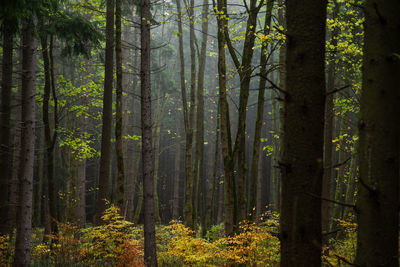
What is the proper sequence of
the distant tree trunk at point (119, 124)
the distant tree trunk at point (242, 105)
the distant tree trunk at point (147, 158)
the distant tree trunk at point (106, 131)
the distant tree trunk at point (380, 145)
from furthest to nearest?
the distant tree trunk at point (106, 131) < the distant tree trunk at point (119, 124) < the distant tree trunk at point (242, 105) < the distant tree trunk at point (147, 158) < the distant tree trunk at point (380, 145)

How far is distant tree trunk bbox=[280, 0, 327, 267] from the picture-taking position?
2.16 metres

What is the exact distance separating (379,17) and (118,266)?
7.06 metres

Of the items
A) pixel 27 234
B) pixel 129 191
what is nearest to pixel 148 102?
pixel 27 234

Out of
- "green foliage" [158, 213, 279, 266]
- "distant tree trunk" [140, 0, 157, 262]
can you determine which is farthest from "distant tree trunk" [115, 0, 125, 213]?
"distant tree trunk" [140, 0, 157, 262]

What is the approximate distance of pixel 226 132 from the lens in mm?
7789

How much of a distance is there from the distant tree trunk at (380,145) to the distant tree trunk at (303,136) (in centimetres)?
29

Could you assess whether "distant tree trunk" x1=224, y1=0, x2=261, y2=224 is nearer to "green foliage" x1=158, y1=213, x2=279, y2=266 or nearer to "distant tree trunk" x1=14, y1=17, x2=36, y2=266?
"green foliage" x1=158, y1=213, x2=279, y2=266

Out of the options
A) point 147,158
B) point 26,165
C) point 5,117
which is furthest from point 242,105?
point 5,117

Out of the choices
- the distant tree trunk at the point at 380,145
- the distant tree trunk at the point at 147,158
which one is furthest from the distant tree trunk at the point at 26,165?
the distant tree trunk at the point at 380,145

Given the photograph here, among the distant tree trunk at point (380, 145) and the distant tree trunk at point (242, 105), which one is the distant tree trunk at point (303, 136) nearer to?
the distant tree trunk at point (380, 145)

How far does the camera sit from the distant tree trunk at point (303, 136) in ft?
7.09

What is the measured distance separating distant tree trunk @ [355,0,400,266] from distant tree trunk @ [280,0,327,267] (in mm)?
287

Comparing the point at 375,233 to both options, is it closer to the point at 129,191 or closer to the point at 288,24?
the point at 288,24

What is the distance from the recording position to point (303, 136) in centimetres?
221
